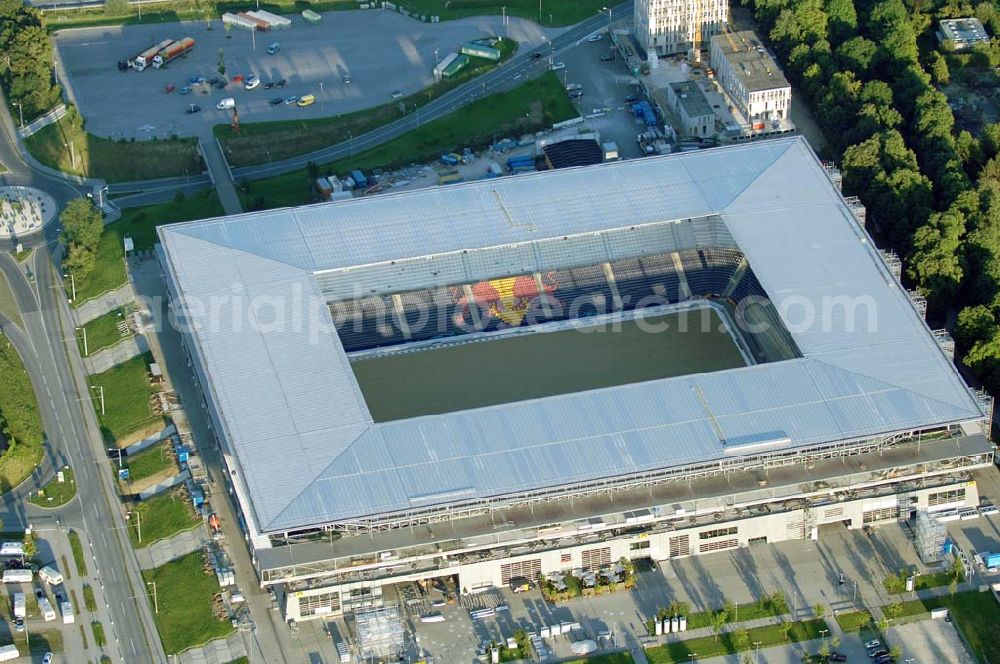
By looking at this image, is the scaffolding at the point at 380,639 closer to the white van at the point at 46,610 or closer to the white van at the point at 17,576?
the white van at the point at 46,610

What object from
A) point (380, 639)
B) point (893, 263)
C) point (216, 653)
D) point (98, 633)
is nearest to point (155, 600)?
point (98, 633)

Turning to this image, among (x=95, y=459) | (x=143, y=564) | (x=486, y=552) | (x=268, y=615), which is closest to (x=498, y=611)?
(x=486, y=552)

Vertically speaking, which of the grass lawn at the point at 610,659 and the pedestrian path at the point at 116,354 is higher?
the pedestrian path at the point at 116,354

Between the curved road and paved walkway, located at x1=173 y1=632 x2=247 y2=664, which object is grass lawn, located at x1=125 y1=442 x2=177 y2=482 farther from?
paved walkway, located at x1=173 y1=632 x2=247 y2=664

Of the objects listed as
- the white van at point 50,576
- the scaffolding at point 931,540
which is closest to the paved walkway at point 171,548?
the white van at point 50,576

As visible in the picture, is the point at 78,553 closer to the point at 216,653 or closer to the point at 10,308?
the point at 216,653

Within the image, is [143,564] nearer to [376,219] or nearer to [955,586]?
[376,219]
